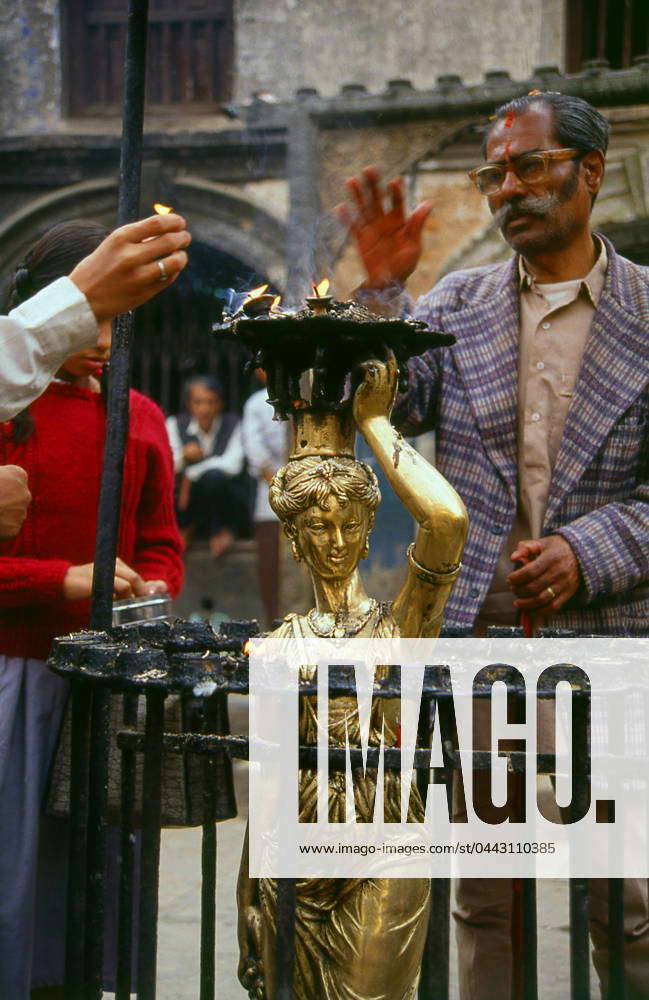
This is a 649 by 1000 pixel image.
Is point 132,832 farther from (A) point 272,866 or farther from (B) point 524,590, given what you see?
(B) point 524,590

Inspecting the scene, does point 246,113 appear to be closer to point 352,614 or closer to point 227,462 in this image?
point 227,462

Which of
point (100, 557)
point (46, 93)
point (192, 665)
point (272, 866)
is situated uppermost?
point (46, 93)

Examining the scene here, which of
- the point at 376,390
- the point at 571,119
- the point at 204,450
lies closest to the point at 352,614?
the point at 376,390

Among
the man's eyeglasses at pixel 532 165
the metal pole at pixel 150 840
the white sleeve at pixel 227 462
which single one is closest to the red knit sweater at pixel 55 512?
the metal pole at pixel 150 840

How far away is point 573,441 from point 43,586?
1.23 m

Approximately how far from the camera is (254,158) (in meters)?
8.37

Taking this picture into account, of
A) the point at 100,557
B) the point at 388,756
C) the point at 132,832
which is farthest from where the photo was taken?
the point at 100,557

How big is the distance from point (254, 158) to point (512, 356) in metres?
6.04

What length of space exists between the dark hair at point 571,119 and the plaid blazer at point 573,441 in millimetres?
287

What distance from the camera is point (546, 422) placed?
109 inches

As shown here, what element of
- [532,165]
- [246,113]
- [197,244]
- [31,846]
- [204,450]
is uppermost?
[197,244]

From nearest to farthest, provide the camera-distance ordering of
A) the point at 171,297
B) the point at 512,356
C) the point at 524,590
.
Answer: the point at 524,590, the point at 512,356, the point at 171,297

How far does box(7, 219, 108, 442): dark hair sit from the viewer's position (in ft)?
8.68

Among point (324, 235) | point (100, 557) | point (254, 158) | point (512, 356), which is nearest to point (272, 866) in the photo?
point (100, 557)
